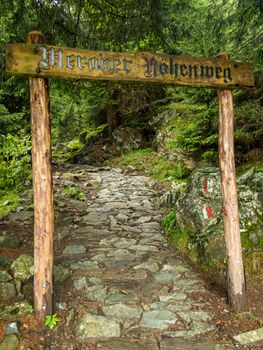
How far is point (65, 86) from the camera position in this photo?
261 inches

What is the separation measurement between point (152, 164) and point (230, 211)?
9.67 metres

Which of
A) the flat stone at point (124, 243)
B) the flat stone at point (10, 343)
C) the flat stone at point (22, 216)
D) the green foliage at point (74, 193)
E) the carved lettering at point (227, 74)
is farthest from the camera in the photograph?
the green foliage at point (74, 193)

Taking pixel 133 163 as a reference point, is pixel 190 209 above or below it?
below

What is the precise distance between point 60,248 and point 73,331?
7.52 ft

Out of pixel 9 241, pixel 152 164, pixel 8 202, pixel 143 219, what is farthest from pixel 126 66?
pixel 152 164

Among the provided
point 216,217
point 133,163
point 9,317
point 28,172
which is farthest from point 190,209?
point 133,163

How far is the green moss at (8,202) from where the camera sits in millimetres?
7254

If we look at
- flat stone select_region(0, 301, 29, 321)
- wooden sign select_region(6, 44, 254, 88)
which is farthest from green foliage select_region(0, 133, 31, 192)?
flat stone select_region(0, 301, 29, 321)

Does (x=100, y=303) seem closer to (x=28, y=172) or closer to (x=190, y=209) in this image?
(x=190, y=209)

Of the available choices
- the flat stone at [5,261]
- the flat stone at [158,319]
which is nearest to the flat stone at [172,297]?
the flat stone at [158,319]

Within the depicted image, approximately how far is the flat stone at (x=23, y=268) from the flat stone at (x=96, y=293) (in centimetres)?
83

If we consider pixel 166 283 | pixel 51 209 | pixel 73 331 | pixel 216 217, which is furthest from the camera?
pixel 216 217

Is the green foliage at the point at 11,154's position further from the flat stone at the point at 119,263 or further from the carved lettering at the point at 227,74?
the carved lettering at the point at 227,74

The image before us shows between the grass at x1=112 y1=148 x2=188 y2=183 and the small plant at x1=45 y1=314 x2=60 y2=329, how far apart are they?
758cm
